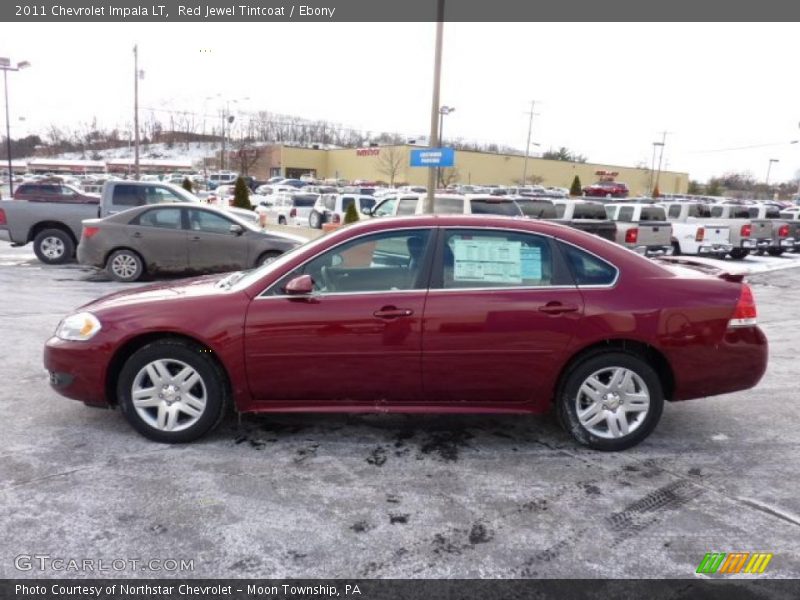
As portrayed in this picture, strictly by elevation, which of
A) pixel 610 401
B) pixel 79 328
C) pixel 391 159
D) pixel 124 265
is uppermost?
pixel 391 159

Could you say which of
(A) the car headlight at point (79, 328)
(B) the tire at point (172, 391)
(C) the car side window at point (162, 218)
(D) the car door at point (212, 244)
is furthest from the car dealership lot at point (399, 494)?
(C) the car side window at point (162, 218)

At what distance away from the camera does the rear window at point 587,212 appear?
15039 millimetres

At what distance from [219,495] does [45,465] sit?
3.99 feet

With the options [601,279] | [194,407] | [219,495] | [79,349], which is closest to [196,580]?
[219,495]

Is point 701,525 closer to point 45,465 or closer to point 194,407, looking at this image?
A: point 194,407

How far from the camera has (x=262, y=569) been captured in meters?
2.92

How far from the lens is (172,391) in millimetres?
4211

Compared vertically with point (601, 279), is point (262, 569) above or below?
below

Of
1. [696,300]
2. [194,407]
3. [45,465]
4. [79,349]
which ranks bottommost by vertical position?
[45,465]

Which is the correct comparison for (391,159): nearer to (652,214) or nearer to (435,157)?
(652,214)

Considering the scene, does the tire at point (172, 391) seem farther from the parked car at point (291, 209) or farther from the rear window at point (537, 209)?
the parked car at point (291, 209)

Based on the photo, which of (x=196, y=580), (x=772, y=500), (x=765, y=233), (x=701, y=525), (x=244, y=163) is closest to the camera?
(x=196, y=580)

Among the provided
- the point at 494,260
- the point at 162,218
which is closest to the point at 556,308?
the point at 494,260

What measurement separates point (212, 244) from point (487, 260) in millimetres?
7879
